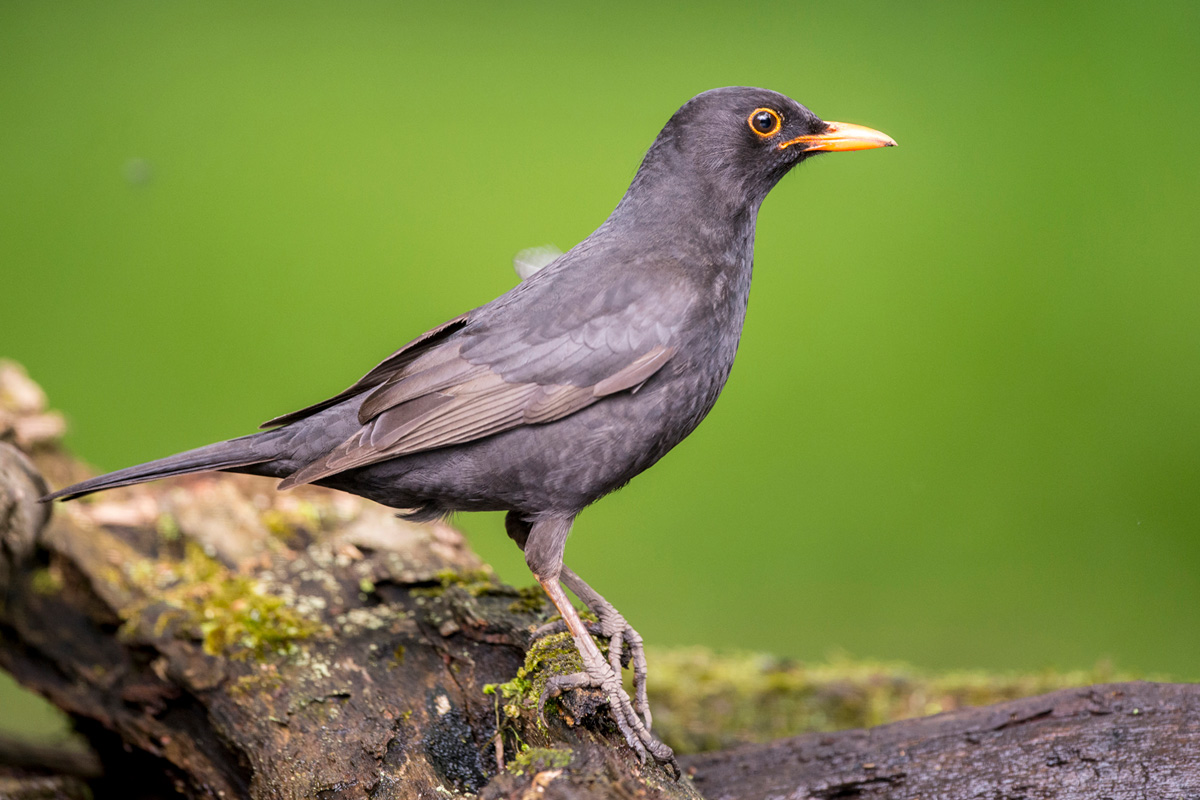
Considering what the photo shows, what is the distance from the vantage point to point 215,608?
3787 mm

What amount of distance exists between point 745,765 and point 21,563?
9.77 ft

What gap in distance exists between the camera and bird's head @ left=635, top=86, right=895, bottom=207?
3506 millimetres

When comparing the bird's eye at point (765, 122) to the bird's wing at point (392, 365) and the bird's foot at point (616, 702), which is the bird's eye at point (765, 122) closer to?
the bird's wing at point (392, 365)

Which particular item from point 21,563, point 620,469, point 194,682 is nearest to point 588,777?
point 620,469

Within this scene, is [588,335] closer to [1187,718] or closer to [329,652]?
[329,652]

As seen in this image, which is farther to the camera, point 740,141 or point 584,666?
point 740,141

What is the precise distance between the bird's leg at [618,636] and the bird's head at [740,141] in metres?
1.52

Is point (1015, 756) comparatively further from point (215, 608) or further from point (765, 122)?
point (215, 608)

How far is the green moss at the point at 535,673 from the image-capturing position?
306cm

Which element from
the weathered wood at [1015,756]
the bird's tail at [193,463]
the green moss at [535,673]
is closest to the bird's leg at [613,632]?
the green moss at [535,673]

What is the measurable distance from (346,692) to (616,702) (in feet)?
3.28

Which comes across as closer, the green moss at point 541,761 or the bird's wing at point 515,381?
the green moss at point 541,761

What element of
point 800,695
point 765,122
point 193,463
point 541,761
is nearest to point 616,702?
point 541,761

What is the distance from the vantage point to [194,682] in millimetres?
3482
